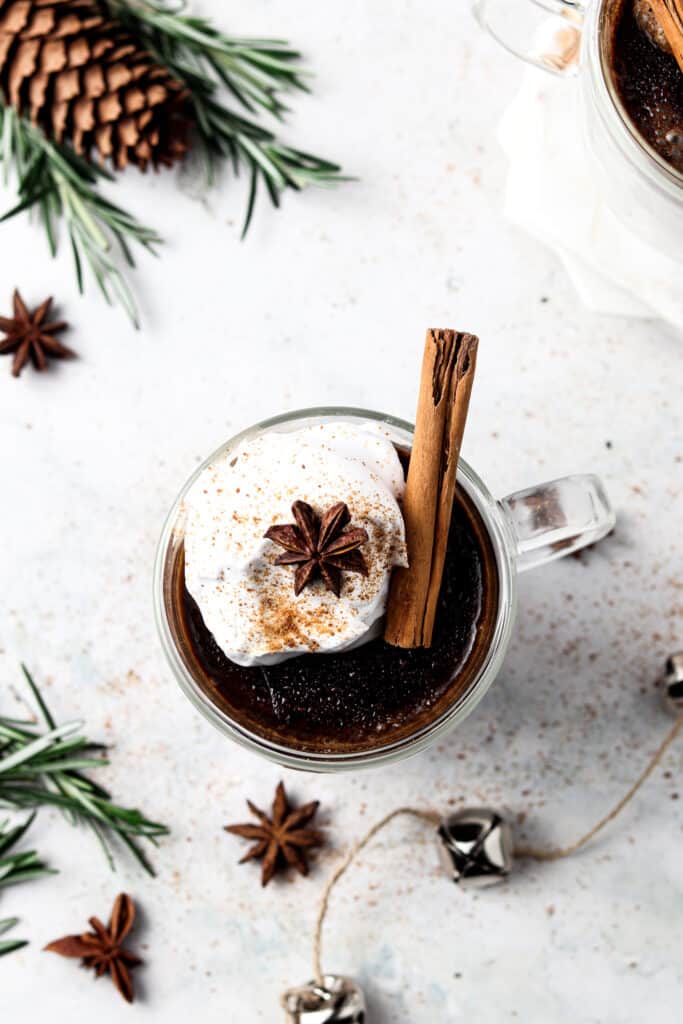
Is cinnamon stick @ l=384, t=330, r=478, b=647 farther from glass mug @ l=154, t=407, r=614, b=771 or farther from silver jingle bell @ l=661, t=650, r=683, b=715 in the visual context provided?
silver jingle bell @ l=661, t=650, r=683, b=715

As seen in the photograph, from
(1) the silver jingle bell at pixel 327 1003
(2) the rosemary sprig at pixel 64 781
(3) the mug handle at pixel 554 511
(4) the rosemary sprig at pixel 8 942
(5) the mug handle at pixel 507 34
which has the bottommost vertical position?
(1) the silver jingle bell at pixel 327 1003

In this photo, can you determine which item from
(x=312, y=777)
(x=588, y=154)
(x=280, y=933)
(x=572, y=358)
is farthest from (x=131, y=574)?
(x=588, y=154)

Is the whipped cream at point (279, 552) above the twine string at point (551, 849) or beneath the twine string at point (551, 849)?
above

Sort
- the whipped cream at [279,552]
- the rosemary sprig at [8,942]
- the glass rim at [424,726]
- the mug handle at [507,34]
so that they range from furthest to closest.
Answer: the rosemary sprig at [8,942]
the mug handle at [507,34]
the glass rim at [424,726]
the whipped cream at [279,552]

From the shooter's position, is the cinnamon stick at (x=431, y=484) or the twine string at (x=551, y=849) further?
the twine string at (x=551, y=849)

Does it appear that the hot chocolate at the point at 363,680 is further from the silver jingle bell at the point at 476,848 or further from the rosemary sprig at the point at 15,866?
the rosemary sprig at the point at 15,866

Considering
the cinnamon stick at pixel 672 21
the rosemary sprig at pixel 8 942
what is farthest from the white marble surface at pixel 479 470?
the cinnamon stick at pixel 672 21

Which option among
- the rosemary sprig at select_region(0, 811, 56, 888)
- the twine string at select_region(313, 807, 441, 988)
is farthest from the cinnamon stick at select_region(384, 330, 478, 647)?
the rosemary sprig at select_region(0, 811, 56, 888)
